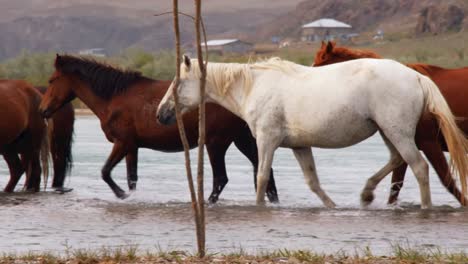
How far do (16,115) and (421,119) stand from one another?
540 centimetres

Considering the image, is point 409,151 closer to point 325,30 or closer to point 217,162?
point 217,162

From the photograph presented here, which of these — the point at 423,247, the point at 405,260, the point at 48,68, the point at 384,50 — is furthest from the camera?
the point at 384,50

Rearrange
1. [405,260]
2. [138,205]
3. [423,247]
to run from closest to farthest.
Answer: [405,260]
[423,247]
[138,205]

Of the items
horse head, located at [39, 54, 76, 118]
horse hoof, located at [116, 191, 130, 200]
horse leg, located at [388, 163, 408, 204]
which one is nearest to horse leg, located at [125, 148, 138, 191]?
horse hoof, located at [116, 191, 130, 200]

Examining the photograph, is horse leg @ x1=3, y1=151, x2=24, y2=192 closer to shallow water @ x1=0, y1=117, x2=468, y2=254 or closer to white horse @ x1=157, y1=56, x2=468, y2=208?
shallow water @ x1=0, y1=117, x2=468, y2=254

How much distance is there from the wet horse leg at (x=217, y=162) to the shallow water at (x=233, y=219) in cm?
25

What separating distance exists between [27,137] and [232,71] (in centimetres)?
384

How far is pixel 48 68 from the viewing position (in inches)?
2493

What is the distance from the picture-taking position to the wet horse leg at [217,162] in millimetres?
12594

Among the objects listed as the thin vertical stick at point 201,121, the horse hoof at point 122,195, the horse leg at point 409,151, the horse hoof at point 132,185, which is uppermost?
the thin vertical stick at point 201,121

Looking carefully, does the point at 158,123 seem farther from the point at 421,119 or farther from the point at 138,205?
the point at 421,119

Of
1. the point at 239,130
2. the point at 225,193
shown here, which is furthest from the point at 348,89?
the point at 225,193

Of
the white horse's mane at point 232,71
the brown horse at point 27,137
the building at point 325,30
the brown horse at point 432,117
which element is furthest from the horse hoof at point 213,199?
the building at point 325,30

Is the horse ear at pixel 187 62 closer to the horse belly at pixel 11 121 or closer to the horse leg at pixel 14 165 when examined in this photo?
the horse belly at pixel 11 121
